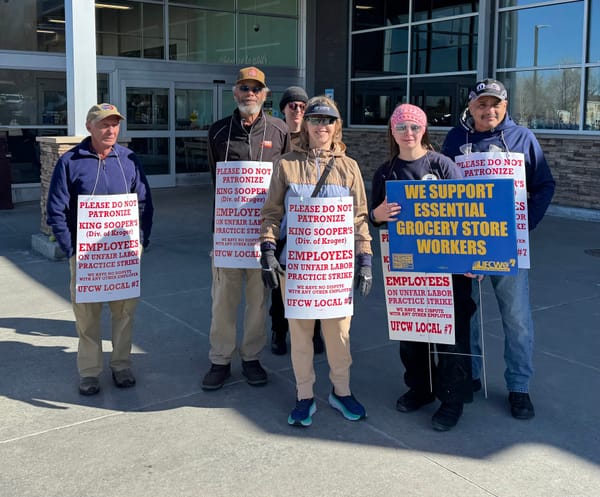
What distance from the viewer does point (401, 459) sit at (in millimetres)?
3674

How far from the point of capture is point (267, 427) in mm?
4059

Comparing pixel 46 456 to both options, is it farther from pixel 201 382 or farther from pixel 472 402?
pixel 472 402

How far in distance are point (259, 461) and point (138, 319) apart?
2.89 metres

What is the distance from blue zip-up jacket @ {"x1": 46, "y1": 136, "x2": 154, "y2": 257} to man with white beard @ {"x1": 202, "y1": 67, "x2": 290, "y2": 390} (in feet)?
2.05

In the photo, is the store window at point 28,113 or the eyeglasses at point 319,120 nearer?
the eyeglasses at point 319,120

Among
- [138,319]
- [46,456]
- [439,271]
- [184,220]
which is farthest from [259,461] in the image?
[184,220]

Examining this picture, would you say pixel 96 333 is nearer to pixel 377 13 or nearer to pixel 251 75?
pixel 251 75

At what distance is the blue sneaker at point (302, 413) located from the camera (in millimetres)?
4039

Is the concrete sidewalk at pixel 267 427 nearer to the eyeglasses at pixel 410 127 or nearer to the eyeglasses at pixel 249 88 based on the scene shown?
the eyeglasses at pixel 410 127

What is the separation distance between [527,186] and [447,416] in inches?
57.7

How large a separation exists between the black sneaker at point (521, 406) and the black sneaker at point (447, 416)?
0.37m

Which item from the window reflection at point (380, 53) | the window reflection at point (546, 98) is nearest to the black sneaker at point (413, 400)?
the window reflection at point (546, 98)

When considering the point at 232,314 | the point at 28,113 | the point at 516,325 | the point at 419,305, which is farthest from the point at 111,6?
the point at 516,325

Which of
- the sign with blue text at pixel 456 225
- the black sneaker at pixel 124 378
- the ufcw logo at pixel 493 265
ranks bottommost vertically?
the black sneaker at pixel 124 378
